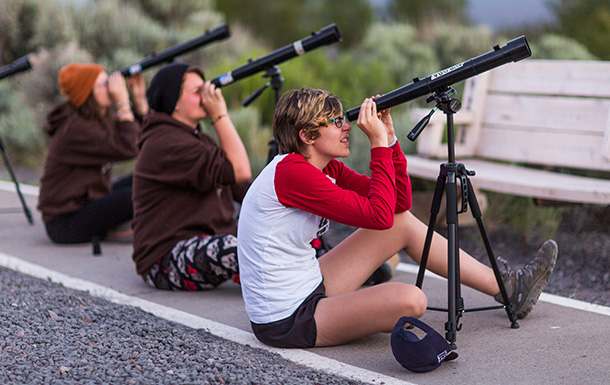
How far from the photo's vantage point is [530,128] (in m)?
5.73

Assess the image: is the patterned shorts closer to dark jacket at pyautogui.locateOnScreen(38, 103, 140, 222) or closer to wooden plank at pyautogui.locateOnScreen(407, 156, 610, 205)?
dark jacket at pyautogui.locateOnScreen(38, 103, 140, 222)

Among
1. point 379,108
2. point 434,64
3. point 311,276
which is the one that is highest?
point 379,108

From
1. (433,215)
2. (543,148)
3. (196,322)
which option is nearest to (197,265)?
(196,322)

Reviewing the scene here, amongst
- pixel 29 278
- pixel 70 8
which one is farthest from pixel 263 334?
pixel 70 8

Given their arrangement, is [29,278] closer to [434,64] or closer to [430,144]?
[430,144]

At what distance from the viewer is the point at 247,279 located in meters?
3.29

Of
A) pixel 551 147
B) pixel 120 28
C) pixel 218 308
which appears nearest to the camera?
pixel 218 308

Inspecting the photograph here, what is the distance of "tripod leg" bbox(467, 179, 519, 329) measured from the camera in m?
3.24

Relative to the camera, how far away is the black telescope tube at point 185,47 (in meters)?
5.26

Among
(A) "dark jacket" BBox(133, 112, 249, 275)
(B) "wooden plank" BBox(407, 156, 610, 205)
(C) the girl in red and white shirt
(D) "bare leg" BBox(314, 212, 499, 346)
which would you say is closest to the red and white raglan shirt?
(C) the girl in red and white shirt

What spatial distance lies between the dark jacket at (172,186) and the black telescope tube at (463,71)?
1.36 m

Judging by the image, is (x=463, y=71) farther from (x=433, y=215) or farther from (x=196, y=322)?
(x=196, y=322)

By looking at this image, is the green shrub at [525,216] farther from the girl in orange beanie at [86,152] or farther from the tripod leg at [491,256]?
the girl in orange beanie at [86,152]

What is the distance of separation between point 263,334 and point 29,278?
1995mm
